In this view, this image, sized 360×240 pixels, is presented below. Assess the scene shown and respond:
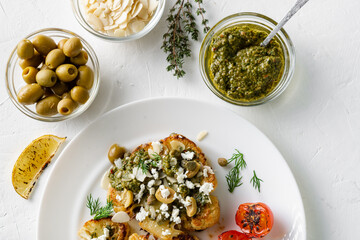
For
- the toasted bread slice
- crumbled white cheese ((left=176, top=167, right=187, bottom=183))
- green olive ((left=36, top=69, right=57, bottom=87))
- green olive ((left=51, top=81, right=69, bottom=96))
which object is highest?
green olive ((left=36, top=69, right=57, bottom=87))

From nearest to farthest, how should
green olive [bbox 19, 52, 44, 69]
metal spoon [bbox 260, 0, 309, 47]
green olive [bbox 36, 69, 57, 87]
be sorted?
1. metal spoon [bbox 260, 0, 309, 47]
2. green olive [bbox 36, 69, 57, 87]
3. green olive [bbox 19, 52, 44, 69]

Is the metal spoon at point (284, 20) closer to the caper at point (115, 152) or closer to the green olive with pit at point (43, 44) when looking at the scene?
the caper at point (115, 152)

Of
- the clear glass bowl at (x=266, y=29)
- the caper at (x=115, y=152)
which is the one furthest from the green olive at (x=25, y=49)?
the clear glass bowl at (x=266, y=29)

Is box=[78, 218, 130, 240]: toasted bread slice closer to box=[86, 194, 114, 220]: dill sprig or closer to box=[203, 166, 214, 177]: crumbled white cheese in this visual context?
box=[86, 194, 114, 220]: dill sprig

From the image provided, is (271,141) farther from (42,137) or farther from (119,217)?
(42,137)

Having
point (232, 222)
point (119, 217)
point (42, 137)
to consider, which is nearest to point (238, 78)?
point (232, 222)

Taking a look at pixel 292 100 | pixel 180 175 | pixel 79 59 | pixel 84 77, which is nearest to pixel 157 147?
pixel 180 175

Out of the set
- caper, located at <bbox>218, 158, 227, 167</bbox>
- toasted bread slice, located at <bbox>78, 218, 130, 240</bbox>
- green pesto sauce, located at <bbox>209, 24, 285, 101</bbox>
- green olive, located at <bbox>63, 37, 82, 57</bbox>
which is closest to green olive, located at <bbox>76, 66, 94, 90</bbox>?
green olive, located at <bbox>63, 37, 82, 57</bbox>

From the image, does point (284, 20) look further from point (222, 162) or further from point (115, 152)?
point (115, 152)
